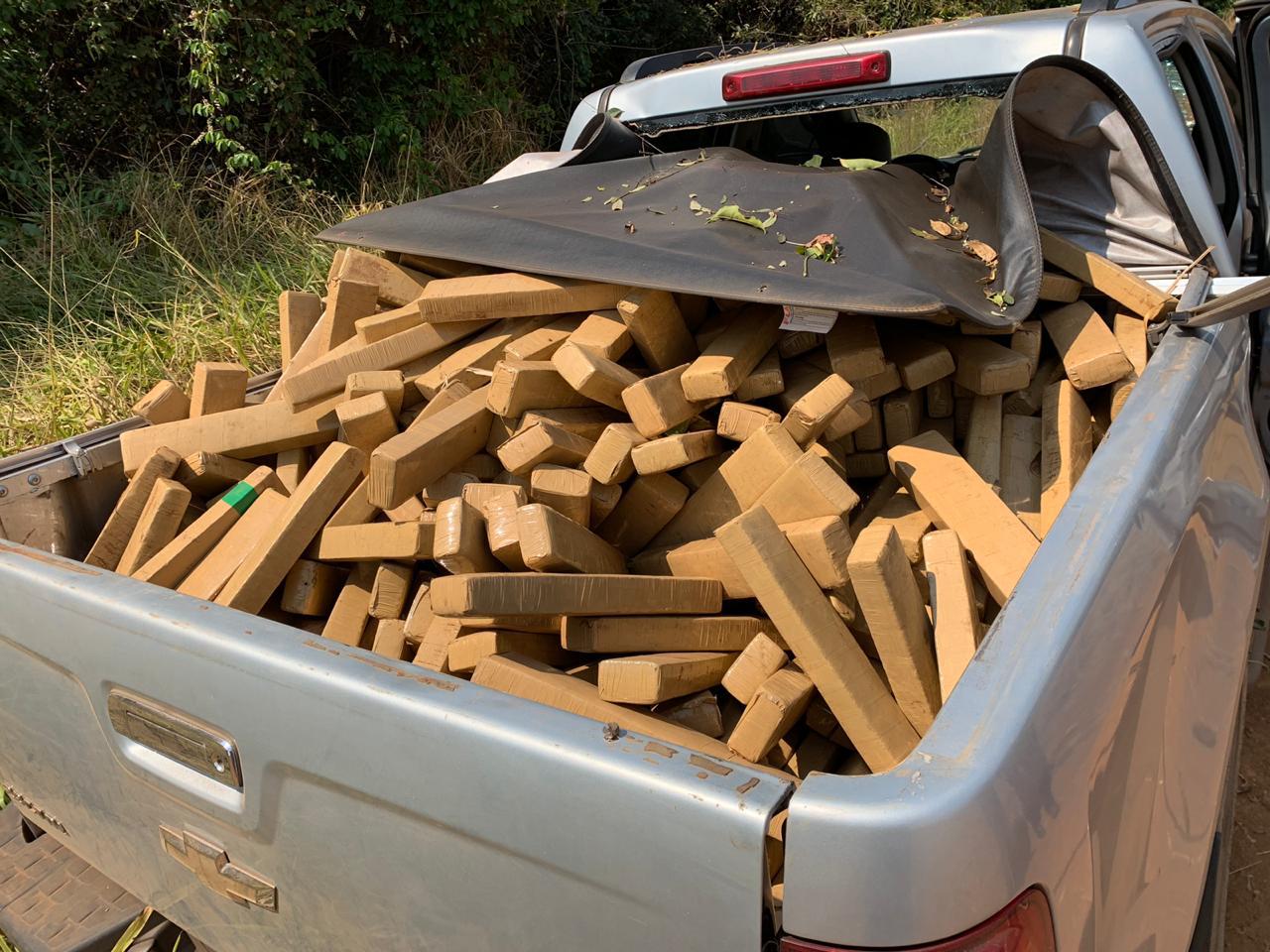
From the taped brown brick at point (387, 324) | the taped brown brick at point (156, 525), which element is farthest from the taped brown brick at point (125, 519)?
the taped brown brick at point (387, 324)

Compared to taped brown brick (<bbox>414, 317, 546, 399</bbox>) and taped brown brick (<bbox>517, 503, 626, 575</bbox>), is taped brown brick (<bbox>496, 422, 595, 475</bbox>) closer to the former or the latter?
taped brown brick (<bbox>517, 503, 626, 575</bbox>)

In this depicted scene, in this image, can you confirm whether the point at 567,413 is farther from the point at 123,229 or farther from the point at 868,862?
the point at 123,229

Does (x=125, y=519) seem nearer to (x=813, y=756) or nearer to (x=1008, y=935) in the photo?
(x=813, y=756)

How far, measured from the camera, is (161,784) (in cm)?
171

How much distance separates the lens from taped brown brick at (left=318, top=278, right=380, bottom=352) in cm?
298

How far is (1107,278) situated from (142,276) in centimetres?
585

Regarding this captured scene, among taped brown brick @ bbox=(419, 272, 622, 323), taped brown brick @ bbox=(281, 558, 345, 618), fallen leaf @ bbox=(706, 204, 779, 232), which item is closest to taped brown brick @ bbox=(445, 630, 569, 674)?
taped brown brick @ bbox=(281, 558, 345, 618)

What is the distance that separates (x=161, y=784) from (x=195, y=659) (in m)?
0.29

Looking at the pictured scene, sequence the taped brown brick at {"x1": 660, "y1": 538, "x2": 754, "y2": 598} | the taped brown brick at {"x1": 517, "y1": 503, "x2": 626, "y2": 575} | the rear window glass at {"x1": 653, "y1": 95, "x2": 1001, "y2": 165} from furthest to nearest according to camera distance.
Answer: the rear window glass at {"x1": 653, "y1": 95, "x2": 1001, "y2": 165} → the taped brown brick at {"x1": 660, "y1": 538, "x2": 754, "y2": 598} → the taped brown brick at {"x1": 517, "y1": 503, "x2": 626, "y2": 575}

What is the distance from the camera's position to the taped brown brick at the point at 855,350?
7.77 ft

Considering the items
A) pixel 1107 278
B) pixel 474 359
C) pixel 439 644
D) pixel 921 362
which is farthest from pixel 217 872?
pixel 1107 278

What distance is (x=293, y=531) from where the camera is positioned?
2.26 m

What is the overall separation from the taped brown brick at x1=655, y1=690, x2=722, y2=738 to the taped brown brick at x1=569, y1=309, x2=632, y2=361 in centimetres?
91

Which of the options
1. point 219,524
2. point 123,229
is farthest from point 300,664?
point 123,229
